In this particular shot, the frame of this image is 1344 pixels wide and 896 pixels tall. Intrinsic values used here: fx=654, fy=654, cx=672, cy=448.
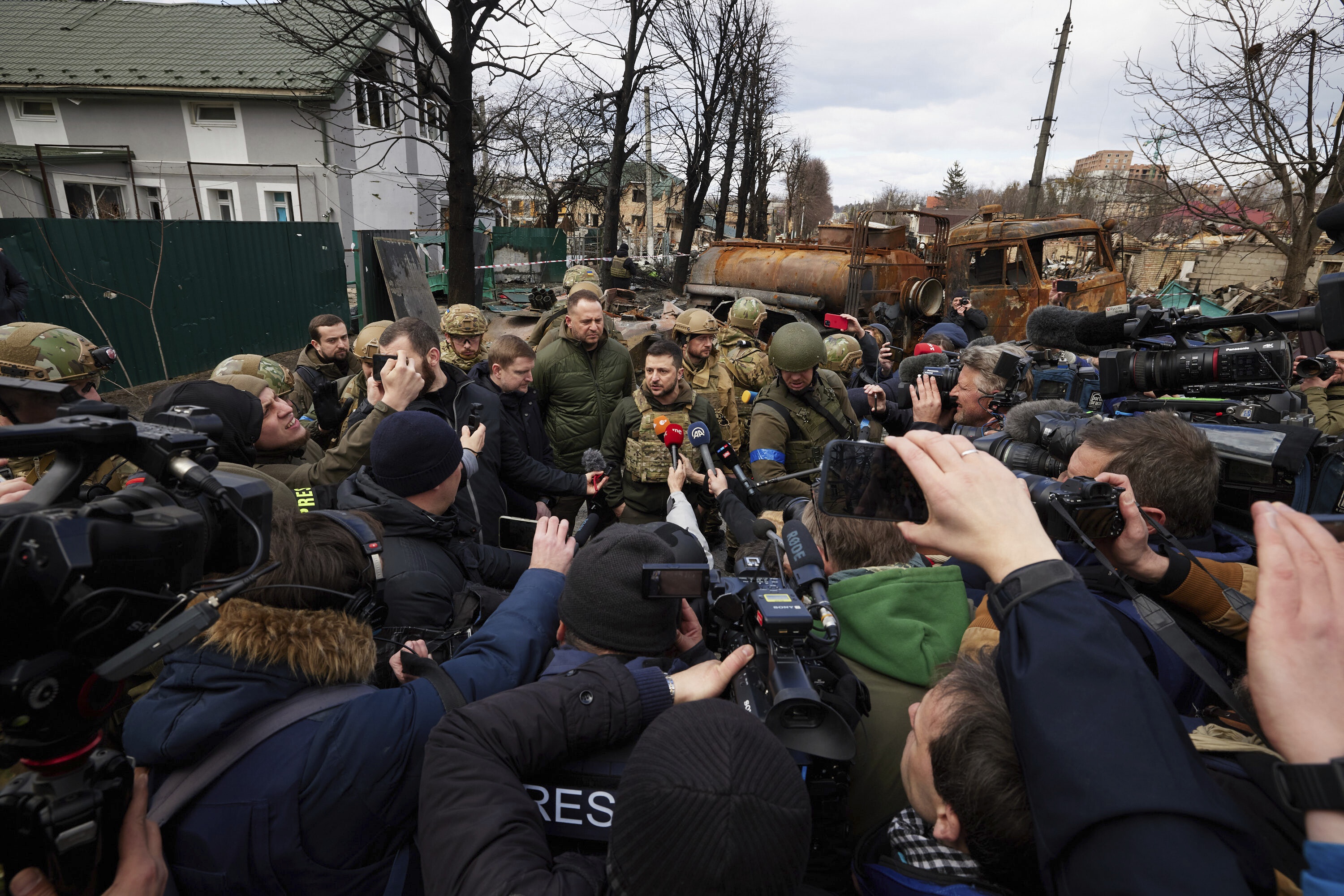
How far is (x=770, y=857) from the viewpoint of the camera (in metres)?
0.89

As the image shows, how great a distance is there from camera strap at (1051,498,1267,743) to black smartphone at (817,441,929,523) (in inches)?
11.7

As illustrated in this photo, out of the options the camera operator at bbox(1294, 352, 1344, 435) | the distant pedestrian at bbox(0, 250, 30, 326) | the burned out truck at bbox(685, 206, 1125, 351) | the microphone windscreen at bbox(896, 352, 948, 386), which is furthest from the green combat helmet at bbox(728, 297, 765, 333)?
the distant pedestrian at bbox(0, 250, 30, 326)

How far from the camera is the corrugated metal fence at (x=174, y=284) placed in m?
8.05

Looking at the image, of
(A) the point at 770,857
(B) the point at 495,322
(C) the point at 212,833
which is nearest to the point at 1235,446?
(A) the point at 770,857

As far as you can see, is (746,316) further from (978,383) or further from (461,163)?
(461,163)

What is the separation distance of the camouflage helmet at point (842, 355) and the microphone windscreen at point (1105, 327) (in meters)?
3.11

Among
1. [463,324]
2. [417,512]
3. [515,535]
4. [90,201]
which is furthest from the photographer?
[90,201]

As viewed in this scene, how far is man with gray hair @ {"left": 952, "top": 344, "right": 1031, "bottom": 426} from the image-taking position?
11.6 ft

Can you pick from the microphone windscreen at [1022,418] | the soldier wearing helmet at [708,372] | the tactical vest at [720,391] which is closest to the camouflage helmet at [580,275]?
the soldier wearing helmet at [708,372]

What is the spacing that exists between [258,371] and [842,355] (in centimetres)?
440

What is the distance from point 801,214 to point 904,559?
53.2 meters

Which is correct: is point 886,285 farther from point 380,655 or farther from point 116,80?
point 116,80

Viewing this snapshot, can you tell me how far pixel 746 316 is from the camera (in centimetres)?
677

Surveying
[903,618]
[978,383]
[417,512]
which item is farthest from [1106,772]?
[978,383]
